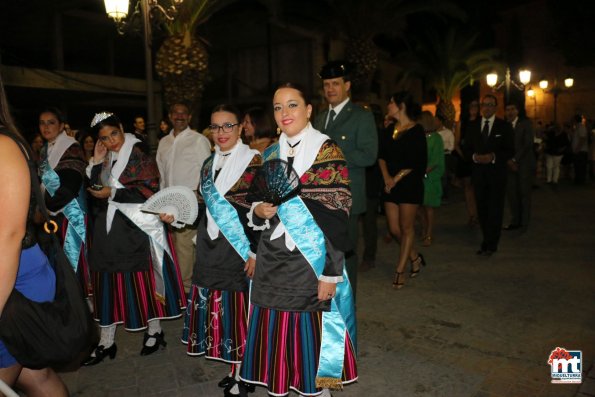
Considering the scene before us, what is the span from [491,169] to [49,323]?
6.25 m

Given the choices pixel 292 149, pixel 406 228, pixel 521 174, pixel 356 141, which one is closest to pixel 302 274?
pixel 292 149

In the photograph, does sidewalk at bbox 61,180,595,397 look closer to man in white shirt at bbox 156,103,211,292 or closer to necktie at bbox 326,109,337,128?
man in white shirt at bbox 156,103,211,292

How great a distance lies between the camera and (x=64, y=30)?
1717cm

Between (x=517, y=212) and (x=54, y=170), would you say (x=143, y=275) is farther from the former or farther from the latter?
(x=517, y=212)

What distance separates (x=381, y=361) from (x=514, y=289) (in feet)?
8.05

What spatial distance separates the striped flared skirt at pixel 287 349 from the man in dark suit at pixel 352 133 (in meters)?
1.44

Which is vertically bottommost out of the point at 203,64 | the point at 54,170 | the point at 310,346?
the point at 310,346

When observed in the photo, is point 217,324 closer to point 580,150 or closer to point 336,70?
point 336,70

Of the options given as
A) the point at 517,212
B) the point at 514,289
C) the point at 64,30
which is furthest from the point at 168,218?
the point at 64,30

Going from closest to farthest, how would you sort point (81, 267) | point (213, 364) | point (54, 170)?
point (213, 364) < point (54, 170) < point (81, 267)

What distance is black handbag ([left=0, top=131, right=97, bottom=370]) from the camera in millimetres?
2117

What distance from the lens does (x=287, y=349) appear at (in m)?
3.05

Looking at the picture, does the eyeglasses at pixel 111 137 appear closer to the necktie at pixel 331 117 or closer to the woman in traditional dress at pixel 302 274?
the woman in traditional dress at pixel 302 274

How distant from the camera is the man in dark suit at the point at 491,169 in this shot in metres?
7.04
